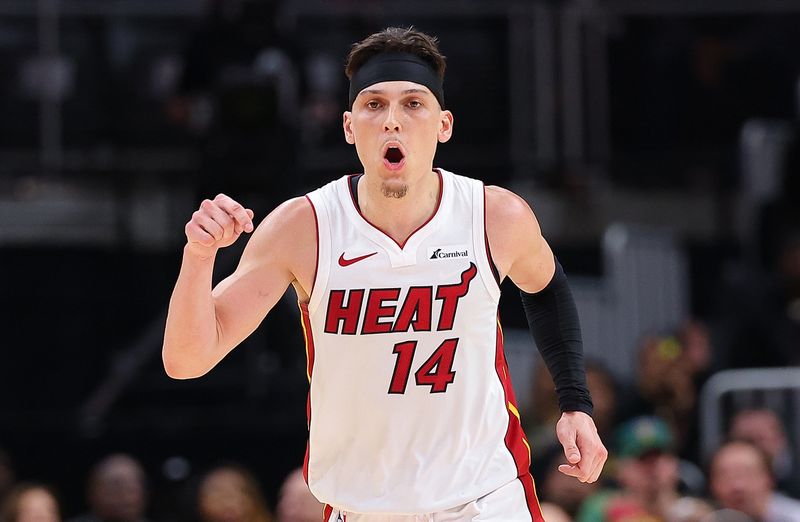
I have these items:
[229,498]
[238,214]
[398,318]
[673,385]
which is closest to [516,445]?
[398,318]

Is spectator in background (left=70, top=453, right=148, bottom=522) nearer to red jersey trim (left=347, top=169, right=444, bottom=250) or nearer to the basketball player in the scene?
the basketball player

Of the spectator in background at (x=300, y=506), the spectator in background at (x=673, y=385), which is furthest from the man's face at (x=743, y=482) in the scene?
the spectator in background at (x=300, y=506)

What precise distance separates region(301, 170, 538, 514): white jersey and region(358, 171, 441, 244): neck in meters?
0.05

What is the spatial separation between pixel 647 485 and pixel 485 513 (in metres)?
4.18

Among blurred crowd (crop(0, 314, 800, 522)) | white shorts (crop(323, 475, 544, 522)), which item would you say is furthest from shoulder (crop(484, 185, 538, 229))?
blurred crowd (crop(0, 314, 800, 522))

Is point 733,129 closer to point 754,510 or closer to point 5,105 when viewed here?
point 754,510

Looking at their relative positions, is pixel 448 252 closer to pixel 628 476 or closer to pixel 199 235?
pixel 199 235

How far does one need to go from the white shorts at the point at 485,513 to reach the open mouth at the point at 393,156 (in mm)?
1201

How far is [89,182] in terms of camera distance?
12.4 meters

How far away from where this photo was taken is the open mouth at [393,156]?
499cm

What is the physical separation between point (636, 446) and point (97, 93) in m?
6.14

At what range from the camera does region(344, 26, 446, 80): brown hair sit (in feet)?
16.9

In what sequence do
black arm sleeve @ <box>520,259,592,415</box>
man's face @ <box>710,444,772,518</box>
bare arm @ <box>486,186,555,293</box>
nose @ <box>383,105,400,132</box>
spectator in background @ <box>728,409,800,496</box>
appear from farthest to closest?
spectator in background @ <box>728,409,800,496</box>, man's face @ <box>710,444,772,518</box>, black arm sleeve @ <box>520,259,592,415</box>, bare arm @ <box>486,186,555,293</box>, nose @ <box>383,105,400,132</box>

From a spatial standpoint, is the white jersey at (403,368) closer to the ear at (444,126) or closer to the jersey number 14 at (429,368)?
the jersey number 14 at (429,368)
